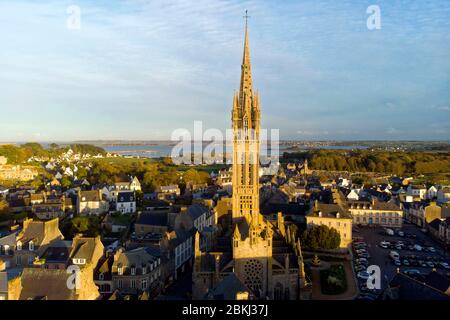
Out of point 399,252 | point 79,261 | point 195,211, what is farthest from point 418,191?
point 79,261

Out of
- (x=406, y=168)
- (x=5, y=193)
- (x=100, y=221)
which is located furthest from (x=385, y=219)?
(x=406, y=168)

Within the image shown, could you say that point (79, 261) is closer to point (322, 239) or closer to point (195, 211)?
point (195, 211)

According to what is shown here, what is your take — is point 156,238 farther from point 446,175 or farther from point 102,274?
point 446,175

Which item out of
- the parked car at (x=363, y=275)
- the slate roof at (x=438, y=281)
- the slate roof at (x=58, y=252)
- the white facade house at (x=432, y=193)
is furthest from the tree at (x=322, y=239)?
the white facade house at (x=432, y=193)

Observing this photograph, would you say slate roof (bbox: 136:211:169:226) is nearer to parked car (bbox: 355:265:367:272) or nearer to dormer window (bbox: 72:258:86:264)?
dormer window (bbox: 72:258:86:264)

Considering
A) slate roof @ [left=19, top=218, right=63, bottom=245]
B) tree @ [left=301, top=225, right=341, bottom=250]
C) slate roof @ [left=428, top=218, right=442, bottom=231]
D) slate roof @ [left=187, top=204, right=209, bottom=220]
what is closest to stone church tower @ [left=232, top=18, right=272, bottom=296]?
slate roof @ [left=187, top=204, right=209, bottom=220]

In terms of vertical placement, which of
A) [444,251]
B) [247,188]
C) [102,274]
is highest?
[247,188]

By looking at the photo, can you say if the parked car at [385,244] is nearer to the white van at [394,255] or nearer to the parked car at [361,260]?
the white van at [394,255]
